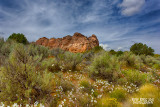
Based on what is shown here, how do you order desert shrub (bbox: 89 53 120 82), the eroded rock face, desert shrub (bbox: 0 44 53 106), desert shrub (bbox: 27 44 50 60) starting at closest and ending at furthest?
desert shrub (bbox: 0 44 53 106) → desert shrub (bbox: 89 53 120 82) → desert shrub (bbox: 27 44 50 60) → the eroded rock face

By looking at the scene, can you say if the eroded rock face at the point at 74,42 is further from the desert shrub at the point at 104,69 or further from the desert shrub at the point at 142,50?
the desert shrub at the point at 104,69

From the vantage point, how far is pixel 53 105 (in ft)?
8.69

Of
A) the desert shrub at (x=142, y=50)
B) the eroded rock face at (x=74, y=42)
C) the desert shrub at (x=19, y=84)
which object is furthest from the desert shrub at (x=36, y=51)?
the eroded rock face at (x=74, y=42)

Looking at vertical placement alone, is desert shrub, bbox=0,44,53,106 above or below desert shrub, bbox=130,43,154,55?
below

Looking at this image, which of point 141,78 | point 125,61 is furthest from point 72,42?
point 141,78

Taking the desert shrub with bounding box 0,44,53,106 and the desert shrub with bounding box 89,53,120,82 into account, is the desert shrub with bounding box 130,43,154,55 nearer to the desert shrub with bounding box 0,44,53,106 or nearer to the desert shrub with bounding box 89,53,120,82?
the desert shrub with bounding box 89,53,120,82

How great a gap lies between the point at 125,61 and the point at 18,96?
9.16 m

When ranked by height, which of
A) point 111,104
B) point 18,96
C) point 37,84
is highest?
point 37,84

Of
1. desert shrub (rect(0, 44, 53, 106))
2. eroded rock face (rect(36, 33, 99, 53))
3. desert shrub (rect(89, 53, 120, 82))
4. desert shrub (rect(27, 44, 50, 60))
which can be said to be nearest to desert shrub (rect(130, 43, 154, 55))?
desert shrub (rect(89, 53, 120, 82))

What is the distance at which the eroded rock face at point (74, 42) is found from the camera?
191 ft

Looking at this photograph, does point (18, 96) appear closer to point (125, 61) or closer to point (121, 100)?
point (121, 100)

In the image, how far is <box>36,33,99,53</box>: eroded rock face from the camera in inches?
2290

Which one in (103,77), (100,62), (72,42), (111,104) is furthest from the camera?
(72,42)

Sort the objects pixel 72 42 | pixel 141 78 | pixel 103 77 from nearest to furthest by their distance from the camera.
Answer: pixel 141 78 → pixel 103 77 → pixel 72 42
